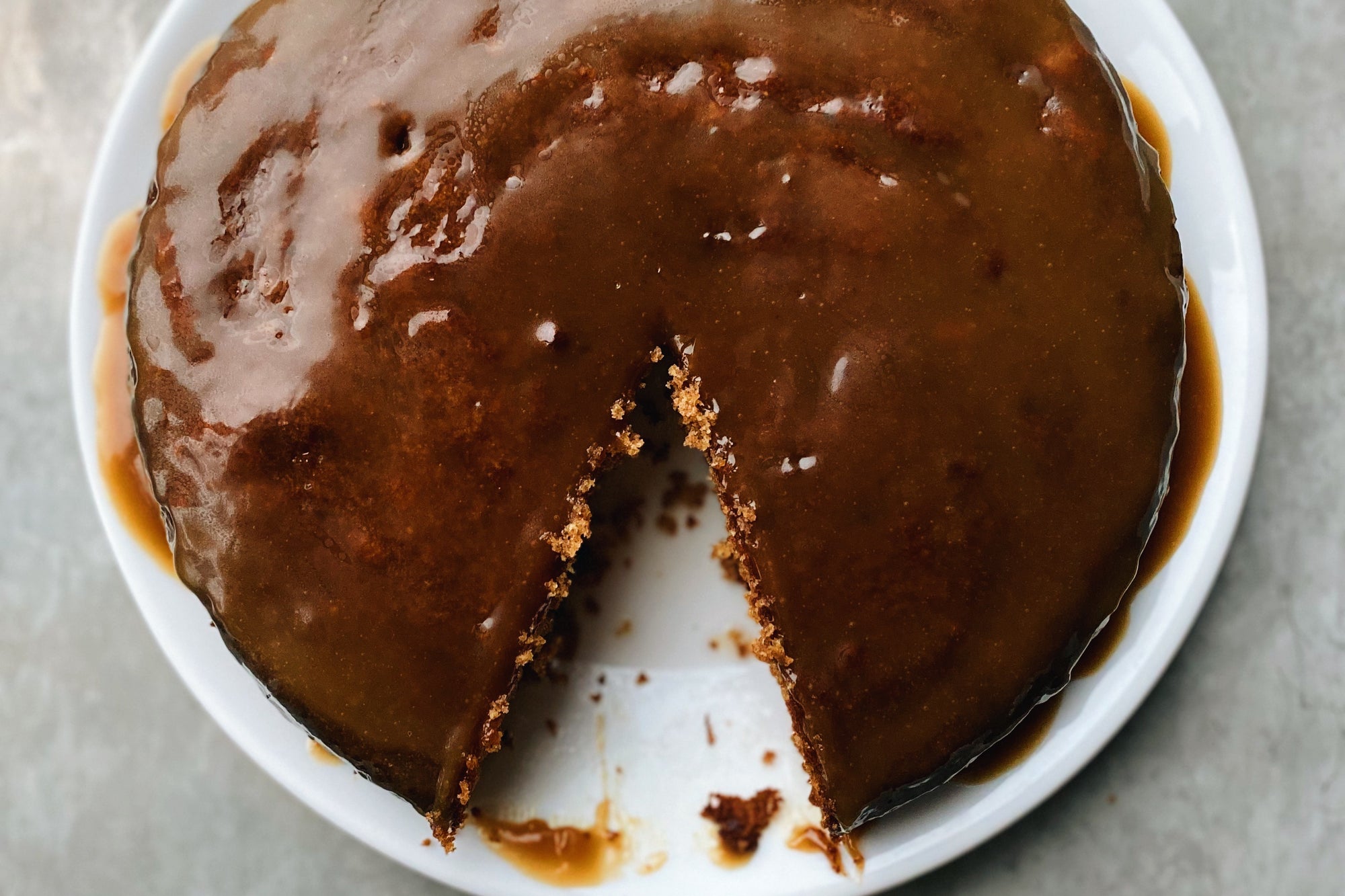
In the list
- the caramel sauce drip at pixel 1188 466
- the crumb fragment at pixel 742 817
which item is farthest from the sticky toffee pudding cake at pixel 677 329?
the crumb fragment at pixel 742 817

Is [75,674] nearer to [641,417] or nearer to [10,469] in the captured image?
[10,469]

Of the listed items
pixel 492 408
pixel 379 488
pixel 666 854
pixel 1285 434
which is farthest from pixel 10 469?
pixel 1285 434

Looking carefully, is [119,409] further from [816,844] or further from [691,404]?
[816,844]

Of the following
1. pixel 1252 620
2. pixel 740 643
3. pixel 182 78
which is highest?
pixel 182 78

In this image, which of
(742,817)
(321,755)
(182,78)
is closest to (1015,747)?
(742,817)

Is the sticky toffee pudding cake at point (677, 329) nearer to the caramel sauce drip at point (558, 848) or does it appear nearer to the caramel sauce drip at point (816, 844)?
the caramel sauce drip at point (816, 844)

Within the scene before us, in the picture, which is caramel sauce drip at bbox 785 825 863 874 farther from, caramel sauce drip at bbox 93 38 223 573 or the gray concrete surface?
caramel sauce drip at bbox 93 38 223 573
